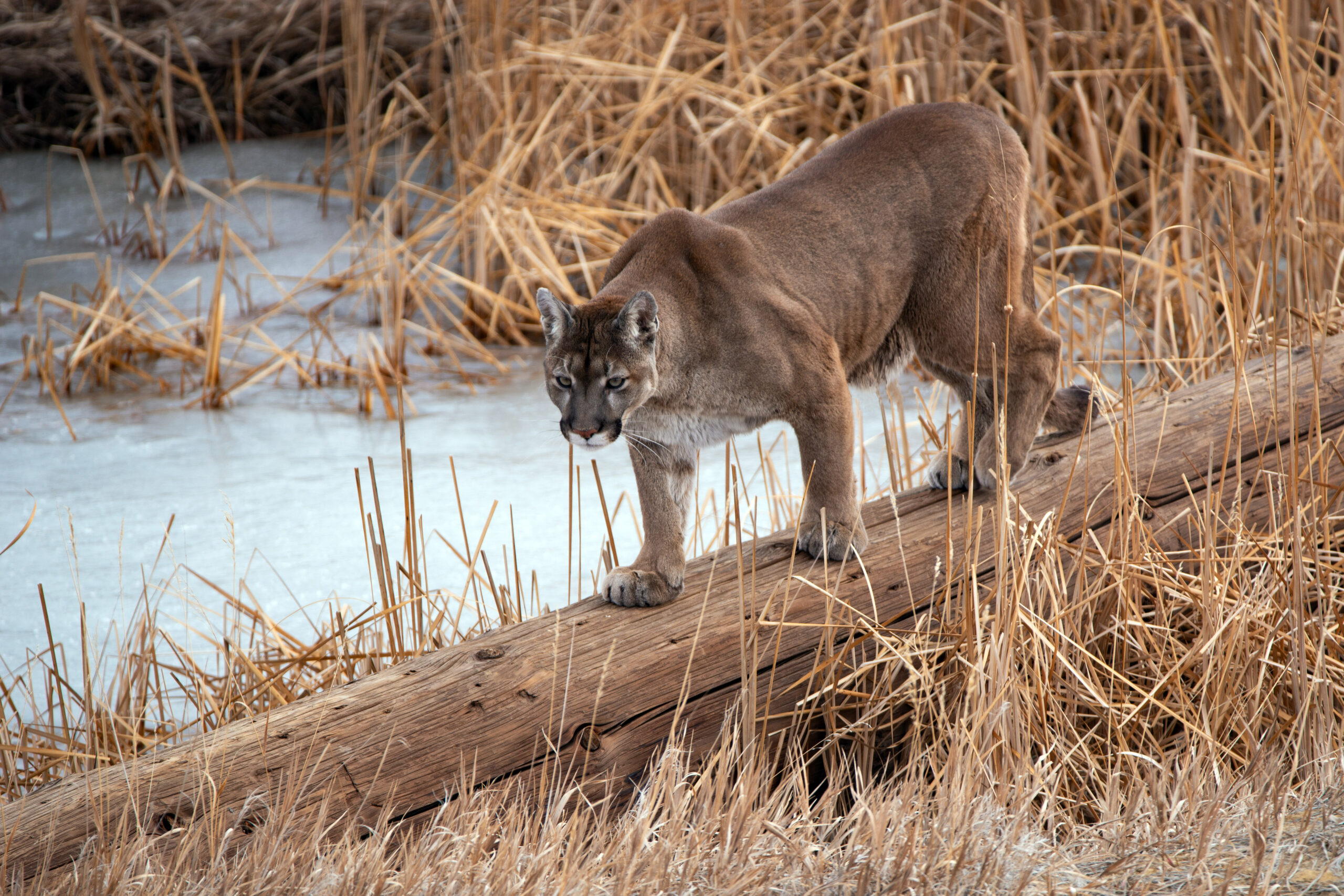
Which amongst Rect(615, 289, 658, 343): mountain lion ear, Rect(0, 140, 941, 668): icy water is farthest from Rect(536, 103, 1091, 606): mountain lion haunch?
Rect(0, 140, 941, 668): icy water

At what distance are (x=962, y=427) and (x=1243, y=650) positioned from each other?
1169 millimetres

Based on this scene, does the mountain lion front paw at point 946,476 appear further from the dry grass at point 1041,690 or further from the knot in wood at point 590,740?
the knot in wood at point 590,740

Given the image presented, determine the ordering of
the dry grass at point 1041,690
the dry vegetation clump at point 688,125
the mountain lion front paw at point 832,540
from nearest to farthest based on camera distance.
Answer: the dry grass at point 1041,690
the mountain lion front paw at point 832,540
the dry vegetation clump at point 688,125

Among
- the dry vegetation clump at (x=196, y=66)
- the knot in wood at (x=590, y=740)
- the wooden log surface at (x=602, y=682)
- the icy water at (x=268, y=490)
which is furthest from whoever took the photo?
the dry vegetation clump at (x=196, y=66)

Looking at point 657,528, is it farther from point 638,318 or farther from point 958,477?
point 958,477

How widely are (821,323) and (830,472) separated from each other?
383 mm

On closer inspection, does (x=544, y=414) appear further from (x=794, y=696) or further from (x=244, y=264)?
(x=794, y=696)

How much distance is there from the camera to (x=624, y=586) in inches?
102

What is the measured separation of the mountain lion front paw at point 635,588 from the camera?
2586 mm

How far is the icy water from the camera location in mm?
3783

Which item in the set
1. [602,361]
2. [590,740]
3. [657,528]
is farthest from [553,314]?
[590,740]

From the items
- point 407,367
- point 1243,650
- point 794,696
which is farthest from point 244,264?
point 1243,650

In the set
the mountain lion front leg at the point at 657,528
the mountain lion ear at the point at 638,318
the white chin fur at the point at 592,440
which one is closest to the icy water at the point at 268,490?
the mountain lion front leg at the point at 657,528

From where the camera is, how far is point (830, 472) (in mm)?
2766
